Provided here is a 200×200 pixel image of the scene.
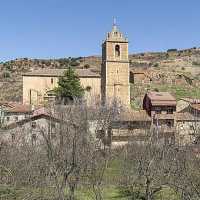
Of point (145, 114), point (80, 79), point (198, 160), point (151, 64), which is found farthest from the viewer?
point (151, 64)

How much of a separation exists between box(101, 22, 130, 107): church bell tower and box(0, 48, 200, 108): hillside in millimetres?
7460

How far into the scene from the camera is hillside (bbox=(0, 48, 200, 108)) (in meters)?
72.1

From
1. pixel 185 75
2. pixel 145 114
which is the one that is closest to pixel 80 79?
pixel 145 114

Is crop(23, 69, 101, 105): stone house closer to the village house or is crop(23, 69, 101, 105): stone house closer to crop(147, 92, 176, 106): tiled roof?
the village house

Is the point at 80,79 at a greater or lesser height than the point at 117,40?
lesser

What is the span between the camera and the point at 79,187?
82.1 ft

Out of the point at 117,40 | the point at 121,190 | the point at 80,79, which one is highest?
the point at 117,40

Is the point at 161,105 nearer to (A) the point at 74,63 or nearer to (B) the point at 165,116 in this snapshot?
(B) the point at 165,116

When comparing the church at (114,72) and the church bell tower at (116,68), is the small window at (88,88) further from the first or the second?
the church bell tower at (116,68)

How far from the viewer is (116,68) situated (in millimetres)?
53156

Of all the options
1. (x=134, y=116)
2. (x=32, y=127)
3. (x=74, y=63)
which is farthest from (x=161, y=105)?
(x=74, y=63)

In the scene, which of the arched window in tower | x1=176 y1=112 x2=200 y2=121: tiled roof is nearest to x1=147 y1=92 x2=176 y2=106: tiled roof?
x1=176 y1=112 x2=200 y2=121: tiled roof

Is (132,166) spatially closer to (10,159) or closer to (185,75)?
(10,159)

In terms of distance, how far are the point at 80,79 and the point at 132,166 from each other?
32.8m
